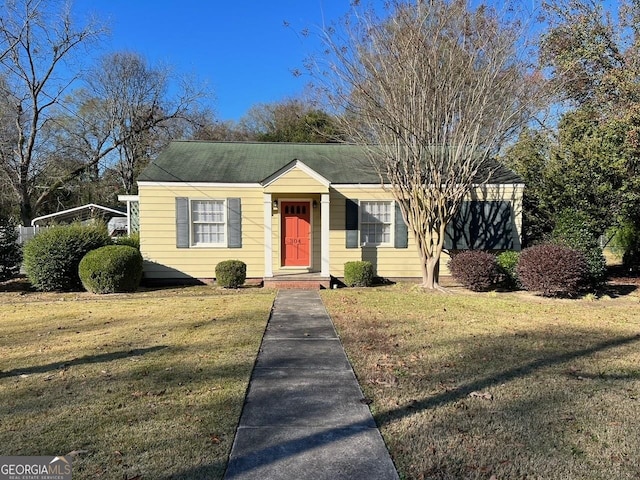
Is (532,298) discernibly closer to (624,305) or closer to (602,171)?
(624,305)

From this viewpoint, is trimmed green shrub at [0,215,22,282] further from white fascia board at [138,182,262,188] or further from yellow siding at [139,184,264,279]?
white fascia board at [138,182,262,188]

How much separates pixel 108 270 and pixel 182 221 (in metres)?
2.35

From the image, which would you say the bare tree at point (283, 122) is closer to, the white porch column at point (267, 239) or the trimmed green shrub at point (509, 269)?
the white porch column at point (267, 239)

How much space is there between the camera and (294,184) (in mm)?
11297

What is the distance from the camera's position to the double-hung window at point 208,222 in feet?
39.0

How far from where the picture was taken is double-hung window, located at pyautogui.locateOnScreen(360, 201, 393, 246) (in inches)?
482

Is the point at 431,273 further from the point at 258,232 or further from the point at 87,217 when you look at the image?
the point at 87,217

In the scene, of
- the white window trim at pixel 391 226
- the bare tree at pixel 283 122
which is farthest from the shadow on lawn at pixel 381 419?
the bare tree at pixel 283 122

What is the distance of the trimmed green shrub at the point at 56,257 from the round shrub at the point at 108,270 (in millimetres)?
485

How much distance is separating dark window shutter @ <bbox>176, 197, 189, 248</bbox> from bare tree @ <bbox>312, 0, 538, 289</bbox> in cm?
499

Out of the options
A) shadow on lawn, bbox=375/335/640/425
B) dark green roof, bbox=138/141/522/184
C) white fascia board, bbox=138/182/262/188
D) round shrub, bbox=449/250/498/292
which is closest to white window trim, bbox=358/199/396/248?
dark green roof, bbox=138/141/522/184

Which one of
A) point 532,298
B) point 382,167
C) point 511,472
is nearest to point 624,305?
point 532,298

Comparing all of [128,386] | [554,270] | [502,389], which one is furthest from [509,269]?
[128,386]

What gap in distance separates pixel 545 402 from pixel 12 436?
14.2 ft
